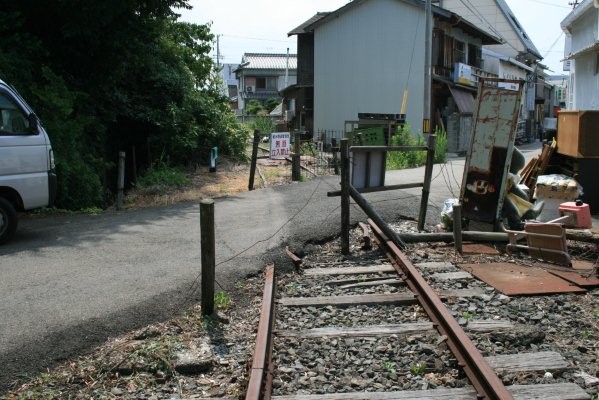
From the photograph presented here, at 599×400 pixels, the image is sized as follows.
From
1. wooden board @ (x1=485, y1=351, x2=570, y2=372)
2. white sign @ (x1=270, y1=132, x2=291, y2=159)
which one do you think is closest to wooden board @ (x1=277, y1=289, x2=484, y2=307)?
wooden board @ (x1=485, y1=351, x2=570, y2=372)

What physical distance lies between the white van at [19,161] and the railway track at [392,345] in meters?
3.97

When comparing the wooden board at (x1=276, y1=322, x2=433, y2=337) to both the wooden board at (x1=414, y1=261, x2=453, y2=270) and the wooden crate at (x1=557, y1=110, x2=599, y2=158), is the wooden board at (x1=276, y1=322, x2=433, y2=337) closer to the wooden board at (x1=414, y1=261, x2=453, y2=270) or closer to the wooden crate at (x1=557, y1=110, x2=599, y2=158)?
the wooden board at (x1=414, y1=261, x2=453, y2=270)

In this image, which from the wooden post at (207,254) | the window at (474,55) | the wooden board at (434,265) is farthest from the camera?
the window at (474,55)

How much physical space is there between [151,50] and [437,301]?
41.4 feet

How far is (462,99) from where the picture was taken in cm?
3262

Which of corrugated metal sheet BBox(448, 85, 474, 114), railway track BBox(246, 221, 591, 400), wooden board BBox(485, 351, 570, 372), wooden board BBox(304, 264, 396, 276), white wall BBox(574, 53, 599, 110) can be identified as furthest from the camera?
corrugated metal sheet BBox(448, 85, 474, 114)

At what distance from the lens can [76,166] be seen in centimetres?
1176

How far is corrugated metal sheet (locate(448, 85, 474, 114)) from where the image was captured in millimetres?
31547

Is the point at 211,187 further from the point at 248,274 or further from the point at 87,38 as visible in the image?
the point at 248,274

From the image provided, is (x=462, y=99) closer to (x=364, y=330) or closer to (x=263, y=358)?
(x=364, y=330)

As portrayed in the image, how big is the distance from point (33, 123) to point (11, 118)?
0.94ft

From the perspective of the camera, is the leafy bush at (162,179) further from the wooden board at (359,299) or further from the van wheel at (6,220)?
the wooden board at (359,299)

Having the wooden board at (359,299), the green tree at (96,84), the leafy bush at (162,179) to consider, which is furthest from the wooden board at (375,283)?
the leafy bush at (162,179)

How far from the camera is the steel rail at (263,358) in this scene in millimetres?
3830
